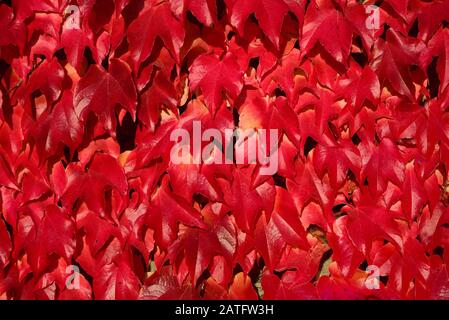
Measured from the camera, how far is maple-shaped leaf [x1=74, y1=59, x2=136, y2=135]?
1071 millimetres

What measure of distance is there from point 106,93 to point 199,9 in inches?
11.5

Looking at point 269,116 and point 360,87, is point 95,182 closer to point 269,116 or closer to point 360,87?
point 269,116

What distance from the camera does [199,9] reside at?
1.04 metres

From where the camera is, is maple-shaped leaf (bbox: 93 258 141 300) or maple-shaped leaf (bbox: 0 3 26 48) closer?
maple-shaped leaf (bbox: 0 3 26 48)

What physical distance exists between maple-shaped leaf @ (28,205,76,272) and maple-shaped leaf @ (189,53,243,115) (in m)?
0.48

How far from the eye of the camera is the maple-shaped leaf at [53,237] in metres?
1.17

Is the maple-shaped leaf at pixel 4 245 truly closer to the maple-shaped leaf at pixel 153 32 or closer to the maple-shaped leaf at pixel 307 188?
the maple-shaped leaf at pixel 153 32

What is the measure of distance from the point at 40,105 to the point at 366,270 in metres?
0.96

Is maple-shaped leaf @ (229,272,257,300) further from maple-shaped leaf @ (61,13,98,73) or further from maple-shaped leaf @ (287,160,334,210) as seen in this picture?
maple-shaped leaf @ (61,13,98,73)

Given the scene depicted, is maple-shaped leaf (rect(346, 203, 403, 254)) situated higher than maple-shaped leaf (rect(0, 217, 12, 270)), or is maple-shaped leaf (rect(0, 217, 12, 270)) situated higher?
maple-shaped leaf (rect(346, 203, 403, 254))

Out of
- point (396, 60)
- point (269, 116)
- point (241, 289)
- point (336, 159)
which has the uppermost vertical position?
point (396, 60)

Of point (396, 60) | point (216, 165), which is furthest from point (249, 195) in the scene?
point (396, 60)

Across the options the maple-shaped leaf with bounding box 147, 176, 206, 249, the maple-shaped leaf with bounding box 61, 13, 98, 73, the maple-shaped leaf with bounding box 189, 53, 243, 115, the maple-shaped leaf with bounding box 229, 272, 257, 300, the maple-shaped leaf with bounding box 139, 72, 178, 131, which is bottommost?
the maple-shaped leaf with bounding box 229, 272, 257, 300

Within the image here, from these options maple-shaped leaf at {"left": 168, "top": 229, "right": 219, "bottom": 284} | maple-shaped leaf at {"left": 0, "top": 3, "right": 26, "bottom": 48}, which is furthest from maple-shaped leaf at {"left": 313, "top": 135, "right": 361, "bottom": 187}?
maple-shaped leaf at {"left": 0, "top": 3, "right": 26, "bottom": 48}
